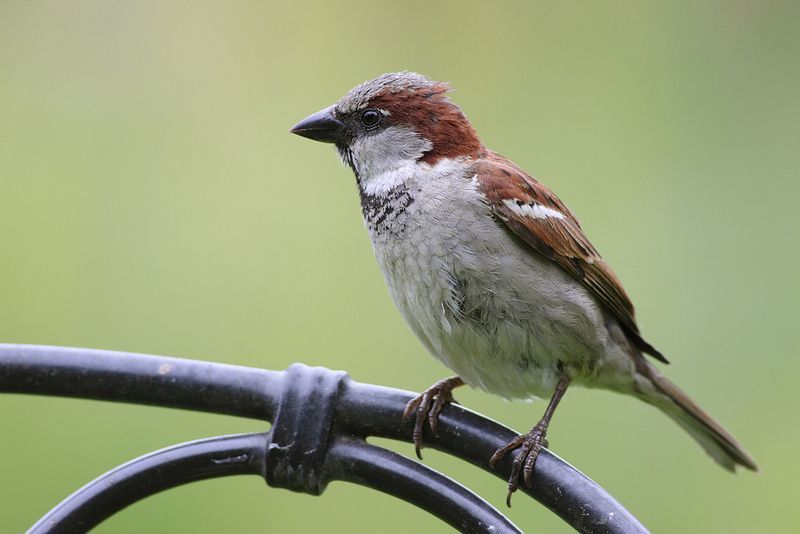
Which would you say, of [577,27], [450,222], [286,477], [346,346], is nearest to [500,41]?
[577,27]

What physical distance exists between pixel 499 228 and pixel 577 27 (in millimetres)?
1445

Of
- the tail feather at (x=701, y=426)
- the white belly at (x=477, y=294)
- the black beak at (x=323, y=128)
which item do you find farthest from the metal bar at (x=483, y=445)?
the tail feather at (x=701, y=426)

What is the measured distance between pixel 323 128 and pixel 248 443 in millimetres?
980

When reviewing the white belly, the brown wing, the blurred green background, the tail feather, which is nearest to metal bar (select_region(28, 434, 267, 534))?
the white belly

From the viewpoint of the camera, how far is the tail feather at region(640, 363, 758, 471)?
285 cm

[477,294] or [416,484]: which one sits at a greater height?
[477,294]

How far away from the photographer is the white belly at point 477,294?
2.33 meters

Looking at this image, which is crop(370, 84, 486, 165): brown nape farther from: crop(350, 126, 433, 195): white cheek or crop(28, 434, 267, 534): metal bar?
crop(28, 434, 267, 534): metal bar

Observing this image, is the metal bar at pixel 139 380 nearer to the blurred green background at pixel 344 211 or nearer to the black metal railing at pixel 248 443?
the black metal railing at pixel 248 443

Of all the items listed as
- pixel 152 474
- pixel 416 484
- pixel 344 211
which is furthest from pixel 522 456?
pixel 344 211

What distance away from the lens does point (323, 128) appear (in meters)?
2.57

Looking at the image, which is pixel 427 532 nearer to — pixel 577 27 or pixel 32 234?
pixel 32 234

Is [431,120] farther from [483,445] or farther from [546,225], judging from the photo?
[483,445]

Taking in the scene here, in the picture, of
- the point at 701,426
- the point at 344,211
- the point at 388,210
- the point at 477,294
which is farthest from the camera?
the point at 344,211
